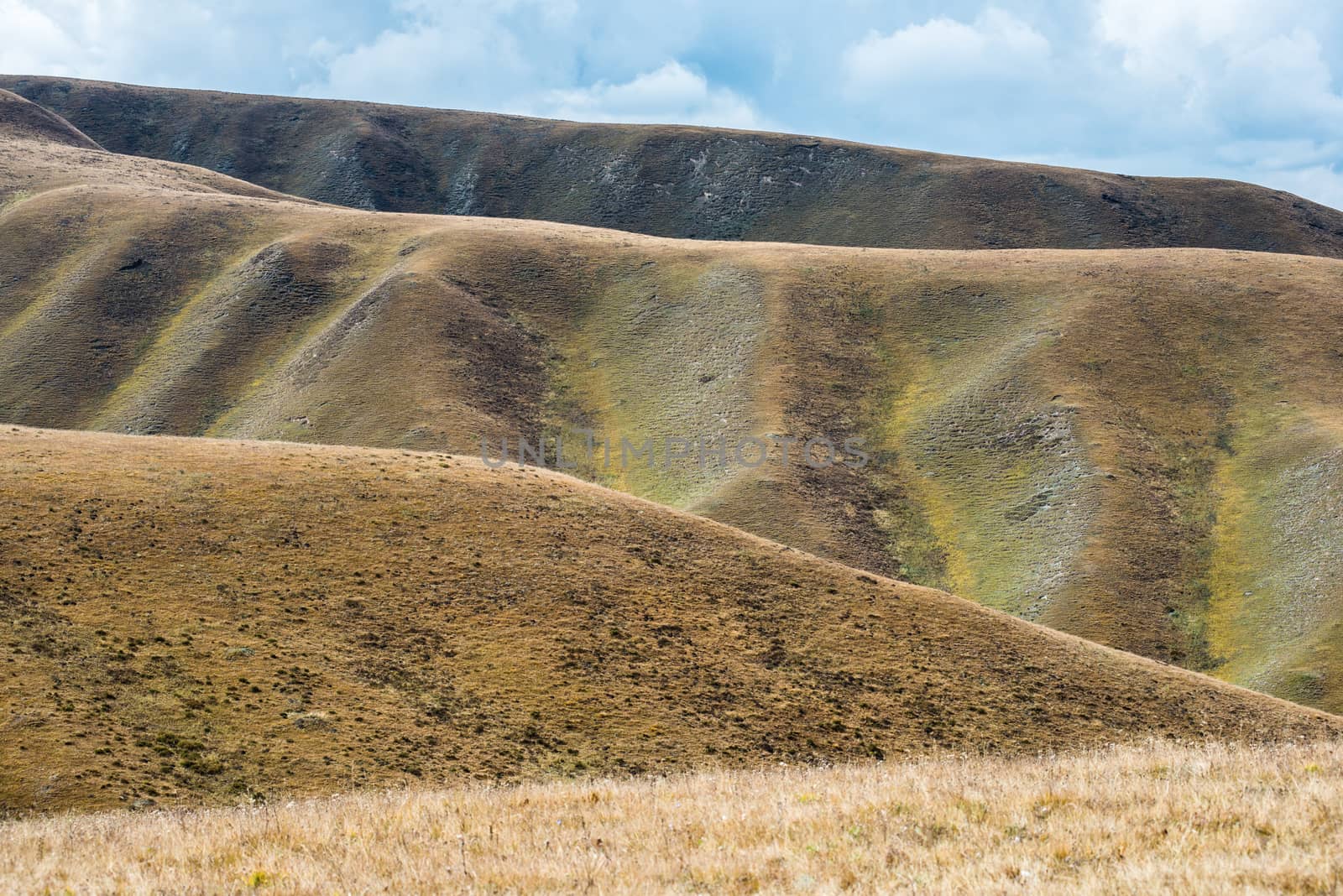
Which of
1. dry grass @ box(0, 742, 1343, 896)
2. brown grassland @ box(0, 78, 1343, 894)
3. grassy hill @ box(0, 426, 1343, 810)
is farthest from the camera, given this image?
grassy hill @ box(0, 426, 1343, 810)

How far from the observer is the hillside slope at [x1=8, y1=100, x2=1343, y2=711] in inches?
2955

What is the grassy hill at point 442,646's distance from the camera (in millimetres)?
30016

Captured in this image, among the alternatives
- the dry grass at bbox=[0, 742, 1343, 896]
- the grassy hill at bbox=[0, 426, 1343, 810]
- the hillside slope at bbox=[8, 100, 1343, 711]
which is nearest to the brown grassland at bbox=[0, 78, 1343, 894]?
the dry grass at bbox=[0, 742, 1343, 896]

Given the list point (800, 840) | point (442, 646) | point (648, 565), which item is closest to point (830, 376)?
point (648, 565)

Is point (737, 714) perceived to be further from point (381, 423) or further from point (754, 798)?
point (381, 423)

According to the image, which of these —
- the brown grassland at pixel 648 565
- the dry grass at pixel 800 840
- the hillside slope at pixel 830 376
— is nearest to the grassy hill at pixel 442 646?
the brown grassland at pixel 648 565

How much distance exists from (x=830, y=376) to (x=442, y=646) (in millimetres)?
65920

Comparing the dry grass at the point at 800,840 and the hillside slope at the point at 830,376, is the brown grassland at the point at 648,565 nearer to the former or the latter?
the dry grass at the point at 800,840

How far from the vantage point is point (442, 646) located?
122 ft

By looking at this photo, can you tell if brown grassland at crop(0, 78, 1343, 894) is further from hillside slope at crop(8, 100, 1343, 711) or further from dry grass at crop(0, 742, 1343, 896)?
hillside slope at crop(8, 100, 1343, 711)

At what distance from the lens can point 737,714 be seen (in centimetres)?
3659

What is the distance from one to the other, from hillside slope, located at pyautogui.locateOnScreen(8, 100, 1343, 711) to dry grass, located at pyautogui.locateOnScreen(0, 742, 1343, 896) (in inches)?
2236

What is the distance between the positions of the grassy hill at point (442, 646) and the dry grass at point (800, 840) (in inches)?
531

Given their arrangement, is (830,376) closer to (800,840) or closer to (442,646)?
(442,646)
